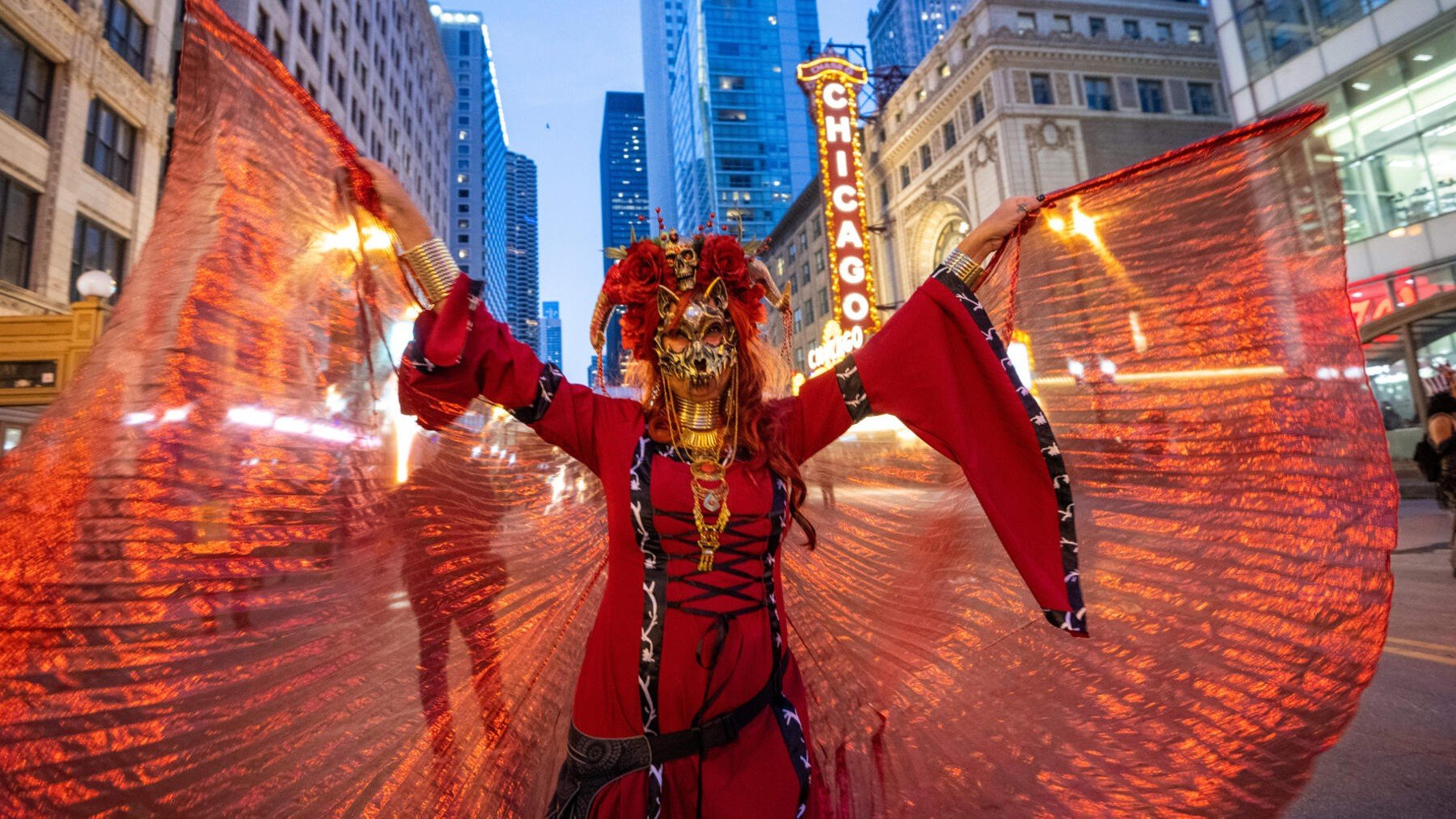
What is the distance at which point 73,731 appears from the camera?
137cm

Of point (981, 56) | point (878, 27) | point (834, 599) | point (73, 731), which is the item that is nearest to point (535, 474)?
point (834, 599)

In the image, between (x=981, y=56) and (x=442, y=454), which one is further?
(x=981, y=56)

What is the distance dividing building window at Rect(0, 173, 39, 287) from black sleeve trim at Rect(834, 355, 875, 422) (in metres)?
15.4

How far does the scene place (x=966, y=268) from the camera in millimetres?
2100

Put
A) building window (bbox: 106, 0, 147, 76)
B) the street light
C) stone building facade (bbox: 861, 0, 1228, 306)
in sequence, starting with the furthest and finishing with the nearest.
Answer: stone building facade (bbox: 861, 0, 1228, 306) → building window (bbox: 106, 0, 147, 76) → the street light

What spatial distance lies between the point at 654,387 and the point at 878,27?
15086 cm

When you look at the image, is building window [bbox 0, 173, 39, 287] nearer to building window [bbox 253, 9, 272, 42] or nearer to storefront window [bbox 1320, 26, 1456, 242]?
building window [bbox 253, 9, 272, 42]

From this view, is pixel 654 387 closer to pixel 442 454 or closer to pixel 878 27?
pixel 442 454

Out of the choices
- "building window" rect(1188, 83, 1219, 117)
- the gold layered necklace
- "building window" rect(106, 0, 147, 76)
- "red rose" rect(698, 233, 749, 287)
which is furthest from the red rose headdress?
"building window" rect(1188, 83, 1219, 117)

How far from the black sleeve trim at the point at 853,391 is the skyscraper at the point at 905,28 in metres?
136

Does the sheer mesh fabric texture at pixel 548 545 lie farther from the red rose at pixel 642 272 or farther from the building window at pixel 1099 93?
the building window at pixel 1099 93

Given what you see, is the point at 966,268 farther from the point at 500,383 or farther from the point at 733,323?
the point at 500,383

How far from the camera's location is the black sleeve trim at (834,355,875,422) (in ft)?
6.62

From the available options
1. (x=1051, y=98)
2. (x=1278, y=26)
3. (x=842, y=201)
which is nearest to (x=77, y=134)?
(x=842, y=201)
